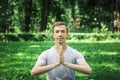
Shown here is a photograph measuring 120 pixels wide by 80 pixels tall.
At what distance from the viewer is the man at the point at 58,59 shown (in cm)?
567

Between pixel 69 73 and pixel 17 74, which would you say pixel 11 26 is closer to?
pixel 17 74

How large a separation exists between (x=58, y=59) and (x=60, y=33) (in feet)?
1.42

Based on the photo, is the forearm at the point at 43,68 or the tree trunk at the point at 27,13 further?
the tree trunk at the point at 27,13

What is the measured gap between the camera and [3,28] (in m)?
59.5

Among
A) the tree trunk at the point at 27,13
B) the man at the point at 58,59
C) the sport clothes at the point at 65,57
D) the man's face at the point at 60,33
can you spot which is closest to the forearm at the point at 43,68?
the man at the point at 58,59

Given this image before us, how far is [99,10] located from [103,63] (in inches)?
1699

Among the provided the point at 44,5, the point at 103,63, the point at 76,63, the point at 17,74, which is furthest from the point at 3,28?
the point at 76,63

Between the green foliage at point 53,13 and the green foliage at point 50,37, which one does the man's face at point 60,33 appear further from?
the green foliage at point 53,13

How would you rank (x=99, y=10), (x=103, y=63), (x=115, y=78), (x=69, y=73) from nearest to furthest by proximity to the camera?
1. (x=69, y=73)
2. (x=115, y=78)
3. (x=103, y=63)
4. (x=99, y=10)

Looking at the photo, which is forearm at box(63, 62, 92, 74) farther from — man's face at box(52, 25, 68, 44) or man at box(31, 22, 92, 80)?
man's face at box(52, 25, 68, 44)

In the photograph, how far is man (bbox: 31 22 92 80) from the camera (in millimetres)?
5672

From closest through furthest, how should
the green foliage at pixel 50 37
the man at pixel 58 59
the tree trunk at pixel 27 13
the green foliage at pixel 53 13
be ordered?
1. the man at pixel 58 59
2. the green foliage at pixel 50 37
3. the green foliage at pixel 53 13
4. the tree trunk at pixel 27 13

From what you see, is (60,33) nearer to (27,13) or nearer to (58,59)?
(58,59)

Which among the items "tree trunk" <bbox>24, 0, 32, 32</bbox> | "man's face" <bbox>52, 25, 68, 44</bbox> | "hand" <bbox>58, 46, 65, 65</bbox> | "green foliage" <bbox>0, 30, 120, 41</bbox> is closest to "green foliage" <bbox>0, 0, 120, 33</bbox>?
"tree trunk" <bbox>24, 0, 32, 32</bbox>
